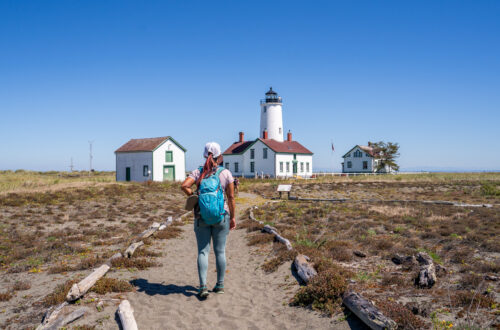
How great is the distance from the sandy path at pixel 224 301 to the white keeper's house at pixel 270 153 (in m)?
41.9

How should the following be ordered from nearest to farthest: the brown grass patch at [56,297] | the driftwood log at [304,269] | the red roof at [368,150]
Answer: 1. the brown grass patch at [56,297]
2. the driftwood log at [304,269]
3. the red roof at [368,150]

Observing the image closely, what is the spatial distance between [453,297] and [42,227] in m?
14.1


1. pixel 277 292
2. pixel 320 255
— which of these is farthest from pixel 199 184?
pixel 320 255

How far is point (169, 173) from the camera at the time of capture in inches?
1697

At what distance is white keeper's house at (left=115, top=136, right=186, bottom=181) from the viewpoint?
41.3m

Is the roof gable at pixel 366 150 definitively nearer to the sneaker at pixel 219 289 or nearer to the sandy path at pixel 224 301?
the sandy path at pixel 224 301

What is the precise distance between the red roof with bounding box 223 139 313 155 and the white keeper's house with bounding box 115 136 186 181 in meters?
12.0

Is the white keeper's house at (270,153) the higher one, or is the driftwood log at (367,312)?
the white keeper's house at (270,153)

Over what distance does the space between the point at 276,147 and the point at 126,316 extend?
47.1m

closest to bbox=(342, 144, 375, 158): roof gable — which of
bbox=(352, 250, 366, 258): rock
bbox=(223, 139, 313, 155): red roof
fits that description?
bbox=(223, 139, 313, 155): red roof

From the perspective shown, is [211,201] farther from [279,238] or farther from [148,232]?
[148,232]

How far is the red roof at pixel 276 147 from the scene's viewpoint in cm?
5175

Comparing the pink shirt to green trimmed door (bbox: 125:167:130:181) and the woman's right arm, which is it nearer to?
the woman's right arm

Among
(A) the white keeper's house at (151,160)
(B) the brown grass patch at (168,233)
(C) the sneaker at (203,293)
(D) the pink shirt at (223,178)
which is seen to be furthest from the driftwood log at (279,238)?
(A) the white keeper's house at (151,160)
